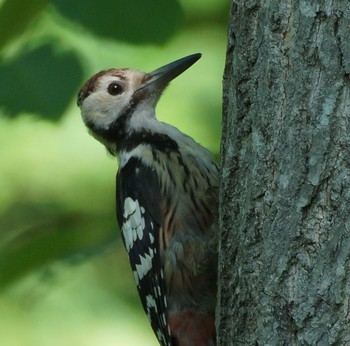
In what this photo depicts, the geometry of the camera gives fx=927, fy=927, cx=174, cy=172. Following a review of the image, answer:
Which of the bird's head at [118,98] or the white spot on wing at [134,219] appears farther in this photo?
the bird's head at [118,98]

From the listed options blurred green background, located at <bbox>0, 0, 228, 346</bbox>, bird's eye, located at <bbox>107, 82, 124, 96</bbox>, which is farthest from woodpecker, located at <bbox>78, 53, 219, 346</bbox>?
bird's eye, located at <bbox>107, 82, 124, 96</bbox>

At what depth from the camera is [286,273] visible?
9.39 feet

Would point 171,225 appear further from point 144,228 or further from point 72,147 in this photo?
point 72,147

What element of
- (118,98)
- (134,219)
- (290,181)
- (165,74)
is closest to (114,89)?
(118,98)

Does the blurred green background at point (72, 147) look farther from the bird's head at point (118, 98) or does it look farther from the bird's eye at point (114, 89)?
the bird's eye at point (114, 89)

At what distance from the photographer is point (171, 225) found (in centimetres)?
430

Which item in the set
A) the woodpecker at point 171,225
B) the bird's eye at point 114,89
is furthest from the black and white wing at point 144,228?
the bird's eye at point 114,89

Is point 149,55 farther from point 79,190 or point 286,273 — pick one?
point 286,273

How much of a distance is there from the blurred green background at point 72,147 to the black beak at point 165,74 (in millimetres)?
48

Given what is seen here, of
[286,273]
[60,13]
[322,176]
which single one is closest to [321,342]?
[286,273]

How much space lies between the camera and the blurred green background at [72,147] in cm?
397

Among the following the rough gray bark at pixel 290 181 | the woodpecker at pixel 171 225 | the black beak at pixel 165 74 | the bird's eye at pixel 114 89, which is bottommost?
the rough gray bark at pixel 290 181

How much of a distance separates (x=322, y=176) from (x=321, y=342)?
0.50 metres

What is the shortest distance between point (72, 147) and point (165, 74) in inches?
23.8
